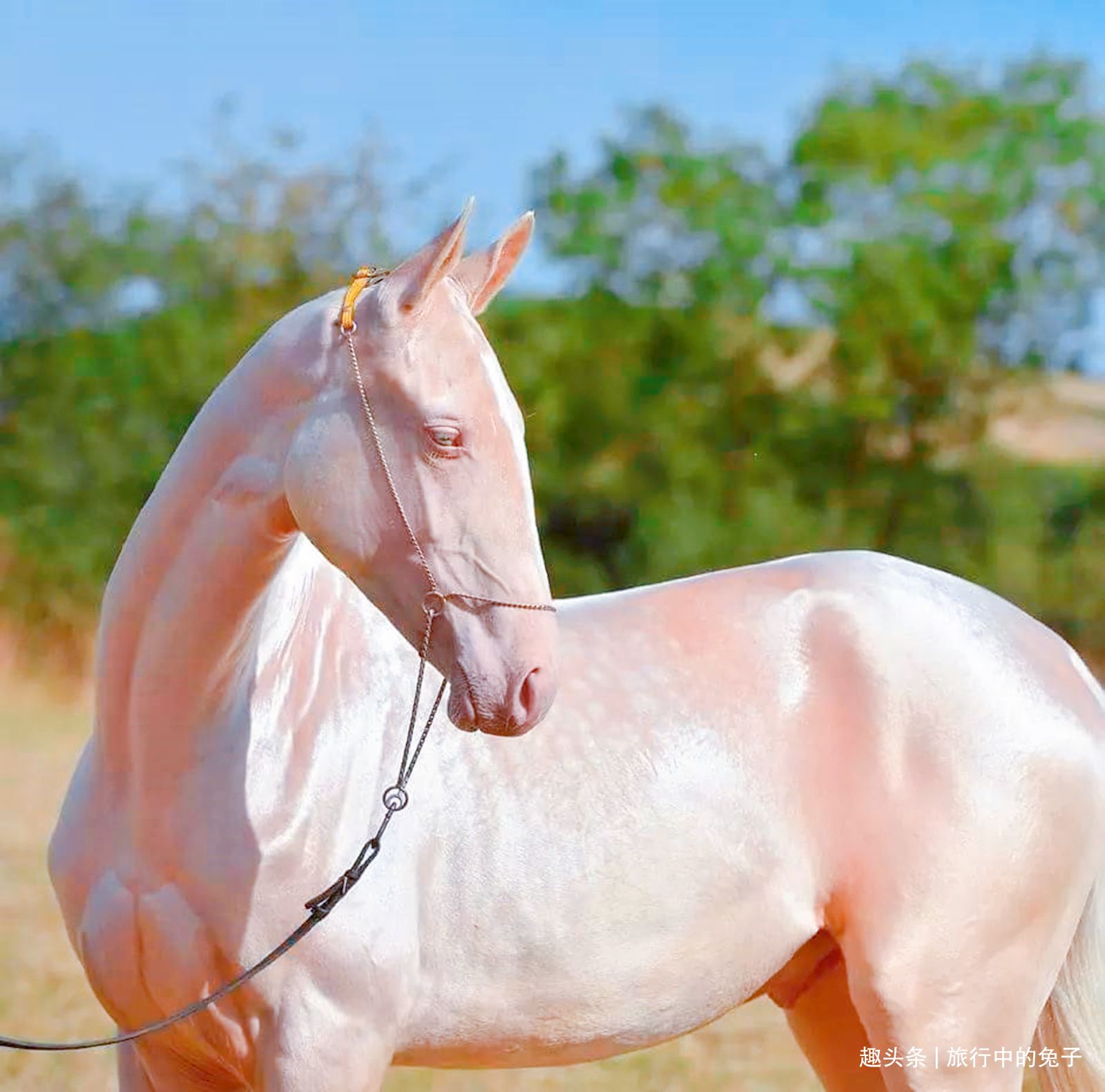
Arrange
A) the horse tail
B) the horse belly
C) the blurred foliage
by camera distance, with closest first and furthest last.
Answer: the horse belly
the horse tail
the blurred foliage

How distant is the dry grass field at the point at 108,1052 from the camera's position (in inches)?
184

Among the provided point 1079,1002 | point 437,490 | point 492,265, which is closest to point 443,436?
point 437,490

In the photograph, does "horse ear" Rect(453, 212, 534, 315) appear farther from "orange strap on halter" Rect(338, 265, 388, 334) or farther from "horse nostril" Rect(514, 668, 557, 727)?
"horse nostril" Rect(514, 668, 557, 727)

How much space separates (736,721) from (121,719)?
1068 millimetres

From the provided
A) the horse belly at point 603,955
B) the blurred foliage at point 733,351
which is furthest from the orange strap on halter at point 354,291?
the blurred foliage at point 733,351

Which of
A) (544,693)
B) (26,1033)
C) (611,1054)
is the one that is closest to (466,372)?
(544,693)

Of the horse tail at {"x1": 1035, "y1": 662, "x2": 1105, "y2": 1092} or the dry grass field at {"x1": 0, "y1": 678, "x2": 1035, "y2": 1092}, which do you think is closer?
the horse tail at {"x1": 1035, "y1": 662, "x2": 1105, "y2": 1092}

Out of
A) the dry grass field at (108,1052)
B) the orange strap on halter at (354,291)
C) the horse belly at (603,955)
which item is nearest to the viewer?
the orange strap on halter at (354,291)

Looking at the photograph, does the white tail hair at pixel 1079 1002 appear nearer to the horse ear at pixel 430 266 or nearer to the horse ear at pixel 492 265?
the horse ear at pixel 492 265

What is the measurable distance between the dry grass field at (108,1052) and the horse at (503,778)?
6.08 feet

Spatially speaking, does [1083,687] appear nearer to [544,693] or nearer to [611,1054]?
[611,1054]

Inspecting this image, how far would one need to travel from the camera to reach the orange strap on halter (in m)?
2.10

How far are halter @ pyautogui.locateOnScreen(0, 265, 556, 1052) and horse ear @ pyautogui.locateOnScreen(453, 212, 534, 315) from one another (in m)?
0.12

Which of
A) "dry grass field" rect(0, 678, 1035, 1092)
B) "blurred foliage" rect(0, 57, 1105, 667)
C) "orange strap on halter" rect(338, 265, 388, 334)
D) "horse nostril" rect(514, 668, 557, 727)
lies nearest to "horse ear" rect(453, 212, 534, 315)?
"orange strap on halter" rect(338, 265, 388, 334)
